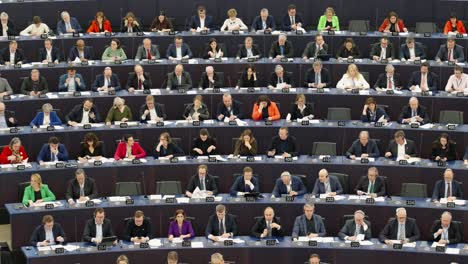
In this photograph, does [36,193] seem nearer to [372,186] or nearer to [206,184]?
[206,184]

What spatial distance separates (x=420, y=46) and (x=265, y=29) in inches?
115

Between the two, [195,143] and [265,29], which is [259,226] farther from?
[265,29]

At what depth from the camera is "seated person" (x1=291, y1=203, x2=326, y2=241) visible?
67.1ft

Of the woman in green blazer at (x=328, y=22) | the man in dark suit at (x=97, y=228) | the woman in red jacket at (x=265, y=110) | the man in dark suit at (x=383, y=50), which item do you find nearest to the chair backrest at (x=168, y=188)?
the man in dark suit at (x=97, y=228)

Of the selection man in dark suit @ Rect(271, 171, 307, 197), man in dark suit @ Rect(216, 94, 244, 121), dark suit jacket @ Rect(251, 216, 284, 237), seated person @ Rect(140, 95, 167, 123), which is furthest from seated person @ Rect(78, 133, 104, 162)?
dark suit jacket @ Rect(251, 216, 284, 237)

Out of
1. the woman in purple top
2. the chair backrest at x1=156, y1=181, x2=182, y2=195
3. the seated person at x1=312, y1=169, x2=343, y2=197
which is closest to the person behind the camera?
the woman in purple top

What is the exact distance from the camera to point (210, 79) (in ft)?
79.4

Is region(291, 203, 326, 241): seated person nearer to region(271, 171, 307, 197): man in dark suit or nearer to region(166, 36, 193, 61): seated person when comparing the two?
region(271, 171, 307, 197): man in dark suit

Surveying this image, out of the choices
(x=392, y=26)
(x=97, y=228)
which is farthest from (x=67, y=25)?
(x=97, y=228)

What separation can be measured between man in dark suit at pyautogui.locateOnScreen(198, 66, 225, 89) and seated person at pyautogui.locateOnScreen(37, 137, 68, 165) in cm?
316

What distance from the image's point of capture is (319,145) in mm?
22547

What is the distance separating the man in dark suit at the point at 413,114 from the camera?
23.0 m

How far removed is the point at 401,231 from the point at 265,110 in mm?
4021

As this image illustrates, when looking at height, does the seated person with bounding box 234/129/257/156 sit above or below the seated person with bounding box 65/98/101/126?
below
